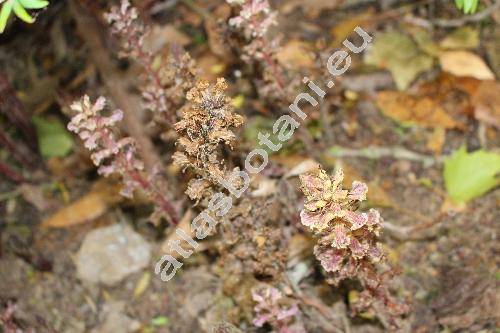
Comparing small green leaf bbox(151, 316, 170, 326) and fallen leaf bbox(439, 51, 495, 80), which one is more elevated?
small green leaf bbox(151, 316, 170, 326)

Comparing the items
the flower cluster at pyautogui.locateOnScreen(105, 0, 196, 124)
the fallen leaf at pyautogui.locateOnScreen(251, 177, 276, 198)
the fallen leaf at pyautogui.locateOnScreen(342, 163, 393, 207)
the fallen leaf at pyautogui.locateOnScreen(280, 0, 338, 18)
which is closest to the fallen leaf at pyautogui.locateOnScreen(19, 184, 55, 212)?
the flower cluster at pyautogui.locateOnScreen(105, 0, 196, 124)

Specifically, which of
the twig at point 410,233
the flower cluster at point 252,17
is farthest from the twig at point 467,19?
the flower cluster at point 252,17

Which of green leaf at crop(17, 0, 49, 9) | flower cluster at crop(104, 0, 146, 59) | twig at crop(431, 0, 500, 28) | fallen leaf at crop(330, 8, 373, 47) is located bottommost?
twig at crop(431, 0, 500, 28)

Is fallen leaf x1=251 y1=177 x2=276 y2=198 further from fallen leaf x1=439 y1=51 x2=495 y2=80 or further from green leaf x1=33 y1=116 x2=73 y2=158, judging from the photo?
green leaf x1=33 y1=116 x2=73 y2=158

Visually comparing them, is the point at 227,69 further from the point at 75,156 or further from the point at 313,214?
the point at 313,214

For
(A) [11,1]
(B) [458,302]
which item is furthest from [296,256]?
(A) [11,1]

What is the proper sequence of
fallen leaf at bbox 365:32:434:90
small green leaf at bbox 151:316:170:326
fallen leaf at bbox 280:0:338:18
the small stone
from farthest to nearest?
fallen leaf at bbox 280:0:338:18 → fallen leaf at bbox 365:32:434:90 → the small stone → small green leaf at bbox 151:316:170:326

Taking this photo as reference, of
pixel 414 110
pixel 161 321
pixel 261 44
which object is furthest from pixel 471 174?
pixel 161 321

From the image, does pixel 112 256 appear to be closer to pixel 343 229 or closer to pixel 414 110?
pixel 343 229
